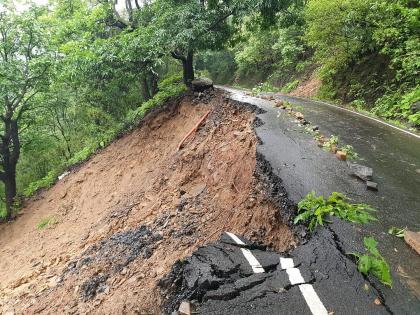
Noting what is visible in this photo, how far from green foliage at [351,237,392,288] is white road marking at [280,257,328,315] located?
0.59 meters

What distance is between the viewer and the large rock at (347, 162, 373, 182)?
5184 mm

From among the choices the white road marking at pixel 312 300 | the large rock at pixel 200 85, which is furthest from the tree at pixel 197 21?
the white road marking at pixel 312 300

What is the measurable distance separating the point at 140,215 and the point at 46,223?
17.8ft

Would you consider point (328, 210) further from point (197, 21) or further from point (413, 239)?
point (197, 21)

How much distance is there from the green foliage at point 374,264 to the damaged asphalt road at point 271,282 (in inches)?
3.7

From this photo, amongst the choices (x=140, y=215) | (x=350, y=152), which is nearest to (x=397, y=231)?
(x=350, y=152)

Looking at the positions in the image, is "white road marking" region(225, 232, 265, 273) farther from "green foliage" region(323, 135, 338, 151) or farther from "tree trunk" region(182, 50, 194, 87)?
"tree trunk" region(182, 50, 194, 87)

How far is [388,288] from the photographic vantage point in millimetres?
3072

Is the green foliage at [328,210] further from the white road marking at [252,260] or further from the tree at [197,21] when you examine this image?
the tree at [197,21]

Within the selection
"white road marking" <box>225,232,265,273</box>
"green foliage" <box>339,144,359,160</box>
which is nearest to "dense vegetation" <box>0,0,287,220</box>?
"green foliage" <box>339,144,359,160</box>

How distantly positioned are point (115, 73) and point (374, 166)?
7804 mm

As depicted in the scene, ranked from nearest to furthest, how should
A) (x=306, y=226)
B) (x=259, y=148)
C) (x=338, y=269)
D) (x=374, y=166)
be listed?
1. (x=338, y=269)
2. (x=306, y=226)
3. (x=374, y=166)
4. (x=259, y=148)

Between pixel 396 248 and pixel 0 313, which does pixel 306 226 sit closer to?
pixel 396 248

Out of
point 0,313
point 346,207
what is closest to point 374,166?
point 346,207
